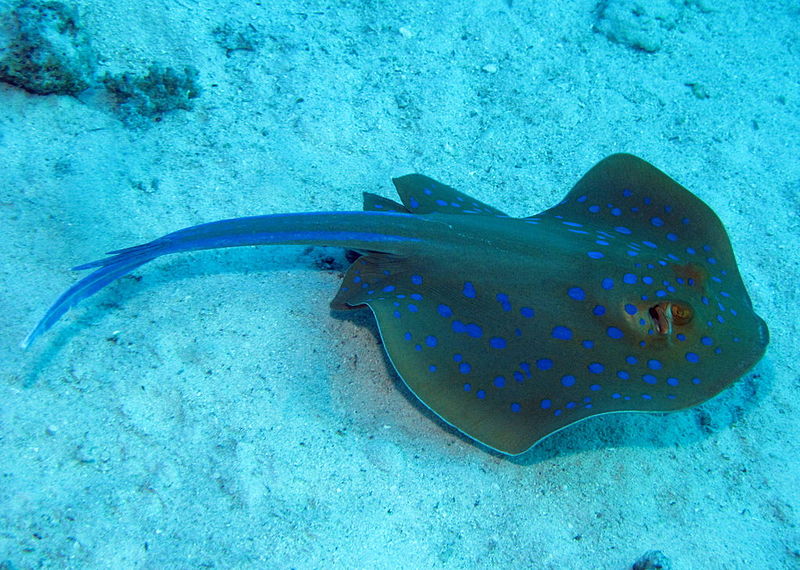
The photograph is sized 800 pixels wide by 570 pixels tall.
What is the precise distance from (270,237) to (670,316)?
249 centimetres

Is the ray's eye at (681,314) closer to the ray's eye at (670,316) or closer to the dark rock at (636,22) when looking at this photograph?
the ray's eye at (670,316)

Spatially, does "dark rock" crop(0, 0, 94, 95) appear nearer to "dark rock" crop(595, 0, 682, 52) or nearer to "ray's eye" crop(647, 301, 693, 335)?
"ray's eye" crop(647, 301, 693, 335)

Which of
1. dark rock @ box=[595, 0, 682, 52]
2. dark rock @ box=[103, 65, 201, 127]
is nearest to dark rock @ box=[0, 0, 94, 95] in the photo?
dark rock @ box=[103, 65, 201, 127]

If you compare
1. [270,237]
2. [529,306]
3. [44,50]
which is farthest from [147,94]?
[529,306]

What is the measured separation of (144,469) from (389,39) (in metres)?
5.01

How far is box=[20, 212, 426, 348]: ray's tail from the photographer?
9.86 feet

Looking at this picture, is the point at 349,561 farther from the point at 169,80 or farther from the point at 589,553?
the point at 169,80

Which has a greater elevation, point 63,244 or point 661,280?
point 661,280

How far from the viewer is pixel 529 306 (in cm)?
301

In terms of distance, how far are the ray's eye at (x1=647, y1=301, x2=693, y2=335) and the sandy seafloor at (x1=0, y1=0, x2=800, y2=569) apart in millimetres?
993

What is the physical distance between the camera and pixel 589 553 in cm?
295

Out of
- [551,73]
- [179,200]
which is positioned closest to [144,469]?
[179,200]

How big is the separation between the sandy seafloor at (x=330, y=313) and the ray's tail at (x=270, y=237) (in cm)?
59

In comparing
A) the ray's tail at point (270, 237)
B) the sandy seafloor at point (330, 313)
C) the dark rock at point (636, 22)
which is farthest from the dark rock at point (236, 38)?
the dark rock at point (636, 22)
